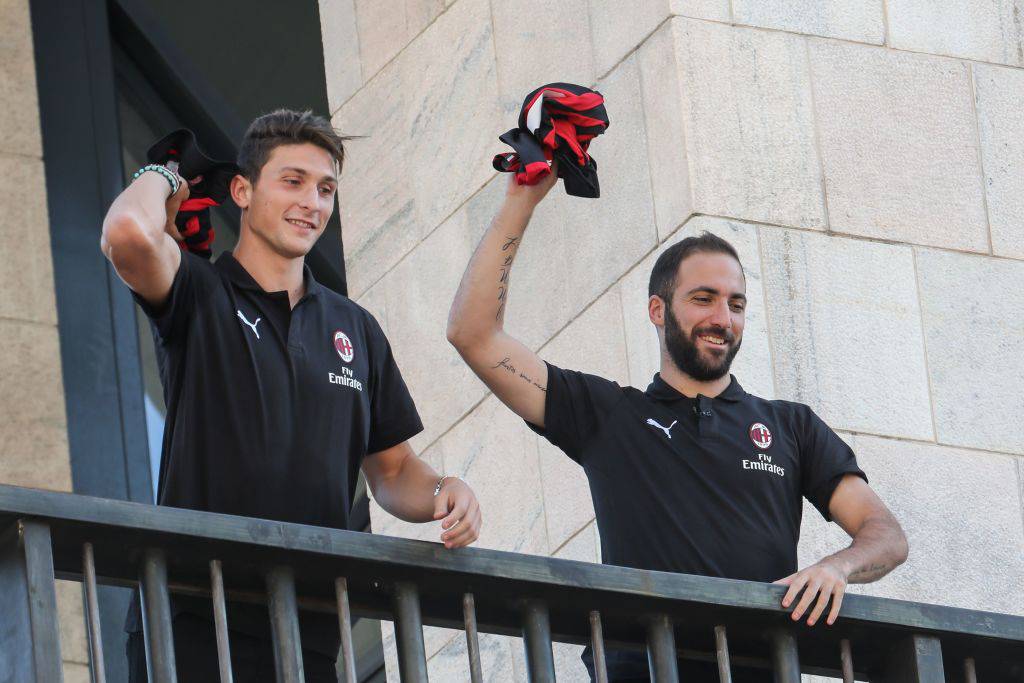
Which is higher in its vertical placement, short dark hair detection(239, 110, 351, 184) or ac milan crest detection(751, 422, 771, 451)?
short dark hair detection(239, 110, 351, 184)

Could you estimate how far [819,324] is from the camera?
805cm

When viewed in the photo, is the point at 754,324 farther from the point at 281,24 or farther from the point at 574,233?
the point at 281,24

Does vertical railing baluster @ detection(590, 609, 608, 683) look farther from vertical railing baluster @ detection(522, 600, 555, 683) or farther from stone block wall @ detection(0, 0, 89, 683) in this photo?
stone block wall @ detection(0, 0, 89, 683)

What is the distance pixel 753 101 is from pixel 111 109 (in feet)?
16.3

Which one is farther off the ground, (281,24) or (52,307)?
(281,24)

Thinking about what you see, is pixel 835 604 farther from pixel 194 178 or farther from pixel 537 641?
pixel 194 178

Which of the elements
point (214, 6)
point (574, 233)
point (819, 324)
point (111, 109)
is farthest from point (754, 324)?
point (214, 6)

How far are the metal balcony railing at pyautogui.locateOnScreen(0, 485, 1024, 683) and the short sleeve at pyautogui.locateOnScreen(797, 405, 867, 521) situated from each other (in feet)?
2.58

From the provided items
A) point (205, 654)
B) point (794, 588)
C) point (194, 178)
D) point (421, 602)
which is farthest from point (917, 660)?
point (194, 178)

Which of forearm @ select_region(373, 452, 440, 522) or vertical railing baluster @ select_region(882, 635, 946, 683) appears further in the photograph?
forearm @ select_region(373, 452, 440, 522)

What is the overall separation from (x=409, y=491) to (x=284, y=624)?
1.18m

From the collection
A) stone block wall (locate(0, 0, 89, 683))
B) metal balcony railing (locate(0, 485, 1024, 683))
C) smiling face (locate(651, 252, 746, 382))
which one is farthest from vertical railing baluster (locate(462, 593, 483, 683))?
stone block wall (locate(0, 0, 89, 683))

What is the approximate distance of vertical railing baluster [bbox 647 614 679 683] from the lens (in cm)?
542

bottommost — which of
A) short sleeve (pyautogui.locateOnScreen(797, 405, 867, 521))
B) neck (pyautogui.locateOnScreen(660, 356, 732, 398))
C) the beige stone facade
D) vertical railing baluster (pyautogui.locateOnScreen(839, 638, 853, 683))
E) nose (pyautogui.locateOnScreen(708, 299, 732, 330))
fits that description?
vertical railing baluster (pyautogui.locateOnScreen(839, 638, 853, 683))
